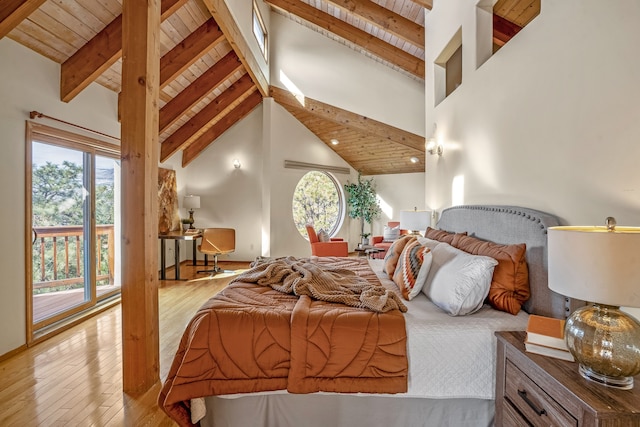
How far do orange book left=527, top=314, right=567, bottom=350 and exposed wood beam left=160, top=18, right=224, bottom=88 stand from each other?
4.25 m

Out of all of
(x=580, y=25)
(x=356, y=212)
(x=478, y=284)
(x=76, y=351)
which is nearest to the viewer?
(x=580, y=25)

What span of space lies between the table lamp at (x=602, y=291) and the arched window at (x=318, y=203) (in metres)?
6.28

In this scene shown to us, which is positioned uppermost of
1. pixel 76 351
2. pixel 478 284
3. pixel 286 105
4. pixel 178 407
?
pixel 286 105

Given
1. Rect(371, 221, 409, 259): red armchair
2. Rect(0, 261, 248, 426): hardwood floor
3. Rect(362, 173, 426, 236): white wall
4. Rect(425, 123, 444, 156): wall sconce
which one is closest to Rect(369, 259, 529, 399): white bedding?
Rect(0, 261, 248, 426): hardwood floor

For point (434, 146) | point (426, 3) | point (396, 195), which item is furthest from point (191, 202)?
point (426, 3)

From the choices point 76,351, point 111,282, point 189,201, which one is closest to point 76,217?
point 111,282

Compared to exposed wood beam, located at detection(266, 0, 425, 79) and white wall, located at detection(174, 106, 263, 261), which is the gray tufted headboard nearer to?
exposed wood beam, located at detection(266, 0, 425, 79)

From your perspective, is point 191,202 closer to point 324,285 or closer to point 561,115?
point 324,285

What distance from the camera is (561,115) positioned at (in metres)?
1.73

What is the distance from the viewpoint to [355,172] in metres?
8.00

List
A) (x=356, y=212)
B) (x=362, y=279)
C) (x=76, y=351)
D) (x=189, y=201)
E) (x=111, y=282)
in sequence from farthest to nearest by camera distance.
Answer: (x=356, y=212) < (x=189, y=201) < (x=111, y=282) < (x=76, y=351) < (x=362, y=279)

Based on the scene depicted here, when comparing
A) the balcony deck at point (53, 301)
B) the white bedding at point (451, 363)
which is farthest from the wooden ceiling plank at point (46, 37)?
the white bedding at point (451, 363)

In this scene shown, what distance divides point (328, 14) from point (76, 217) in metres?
4.26

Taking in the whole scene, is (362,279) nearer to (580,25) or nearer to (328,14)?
(580,25)
